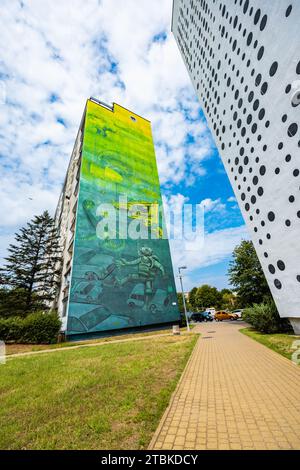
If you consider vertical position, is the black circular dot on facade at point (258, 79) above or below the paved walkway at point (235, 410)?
above

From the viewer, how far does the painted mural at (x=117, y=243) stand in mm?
22031

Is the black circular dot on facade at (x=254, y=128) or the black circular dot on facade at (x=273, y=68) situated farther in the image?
the black circular dot on facade at (x=254, y=128)

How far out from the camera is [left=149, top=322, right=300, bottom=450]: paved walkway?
11.1 ft

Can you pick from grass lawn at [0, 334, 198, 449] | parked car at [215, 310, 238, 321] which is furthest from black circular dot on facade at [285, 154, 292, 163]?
parked car at [215, 310, 238, 321]

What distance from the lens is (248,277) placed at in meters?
21.1

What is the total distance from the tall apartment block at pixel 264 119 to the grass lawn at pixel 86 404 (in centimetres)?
809

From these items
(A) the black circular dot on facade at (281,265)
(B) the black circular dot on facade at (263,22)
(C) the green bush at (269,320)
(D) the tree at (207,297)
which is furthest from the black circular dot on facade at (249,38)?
(D) the tree at (207,297)

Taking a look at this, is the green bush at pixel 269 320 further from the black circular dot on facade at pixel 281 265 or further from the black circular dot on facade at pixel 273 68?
the black circular dot on facade at pixel 273 68

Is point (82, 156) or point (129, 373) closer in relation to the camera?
point (129, 373)

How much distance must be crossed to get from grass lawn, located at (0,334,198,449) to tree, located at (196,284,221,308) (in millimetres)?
65439

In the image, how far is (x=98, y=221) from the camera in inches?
993
